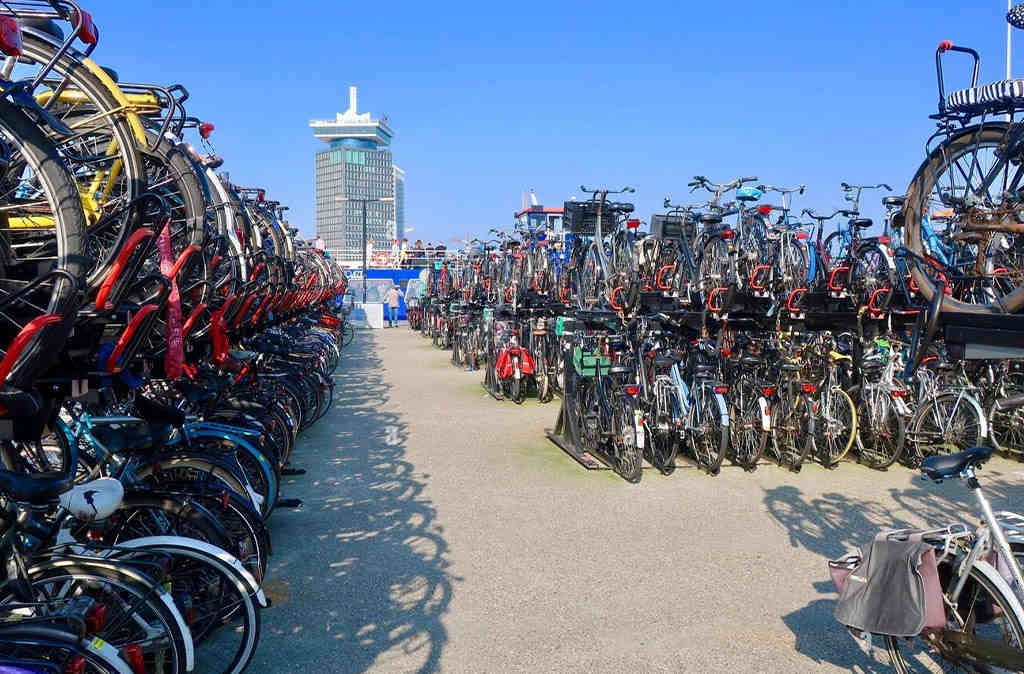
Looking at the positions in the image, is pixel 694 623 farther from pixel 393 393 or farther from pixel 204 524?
pixel 393 393

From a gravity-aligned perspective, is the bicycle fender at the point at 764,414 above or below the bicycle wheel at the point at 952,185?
below

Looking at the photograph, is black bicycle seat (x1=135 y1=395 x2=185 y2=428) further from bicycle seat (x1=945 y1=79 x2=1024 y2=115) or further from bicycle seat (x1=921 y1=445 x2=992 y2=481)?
bicycle seat (x1=945 y1=79 x2=1024 y2=115)

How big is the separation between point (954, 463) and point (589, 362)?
4.52 metres

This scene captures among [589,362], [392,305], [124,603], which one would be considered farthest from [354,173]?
[124,603]

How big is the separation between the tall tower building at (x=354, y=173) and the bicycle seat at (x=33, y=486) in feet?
224

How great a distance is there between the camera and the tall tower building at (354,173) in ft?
235

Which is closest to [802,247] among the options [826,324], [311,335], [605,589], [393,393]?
[826,324]

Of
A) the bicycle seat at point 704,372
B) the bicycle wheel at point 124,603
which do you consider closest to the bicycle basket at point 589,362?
the bicycle seat at point 704,372

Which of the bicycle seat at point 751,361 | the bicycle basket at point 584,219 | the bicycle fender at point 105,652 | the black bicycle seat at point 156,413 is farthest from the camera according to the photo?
the bicycle basket at point 584,219

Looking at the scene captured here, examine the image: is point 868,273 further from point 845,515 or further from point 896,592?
point 896,592

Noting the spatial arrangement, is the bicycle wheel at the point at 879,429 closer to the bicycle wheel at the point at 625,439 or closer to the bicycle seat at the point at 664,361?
the bicycle seat at the point at 664,361

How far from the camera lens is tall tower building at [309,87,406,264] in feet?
235

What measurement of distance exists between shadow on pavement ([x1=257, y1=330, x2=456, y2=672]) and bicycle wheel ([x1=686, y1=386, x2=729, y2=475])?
259cm

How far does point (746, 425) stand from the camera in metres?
7.36
